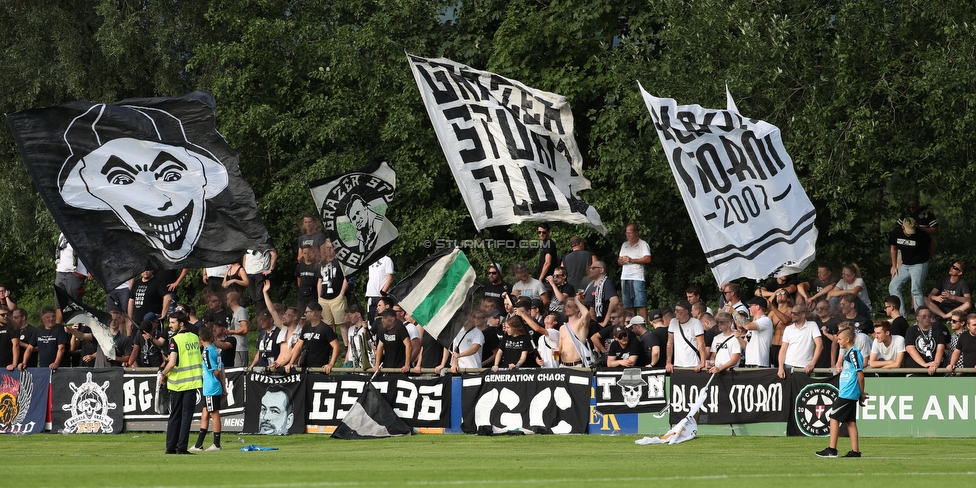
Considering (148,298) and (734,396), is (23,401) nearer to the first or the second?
(148,298)

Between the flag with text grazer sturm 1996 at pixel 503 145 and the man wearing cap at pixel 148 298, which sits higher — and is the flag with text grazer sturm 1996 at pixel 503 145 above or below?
above

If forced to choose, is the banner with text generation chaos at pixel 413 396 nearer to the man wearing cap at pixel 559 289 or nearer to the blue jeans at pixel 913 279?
the man wearing cap at pixel 559 289

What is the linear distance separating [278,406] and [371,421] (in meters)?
1.94

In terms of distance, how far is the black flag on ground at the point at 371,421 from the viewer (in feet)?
64.1

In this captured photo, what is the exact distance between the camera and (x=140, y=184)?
16047 mm

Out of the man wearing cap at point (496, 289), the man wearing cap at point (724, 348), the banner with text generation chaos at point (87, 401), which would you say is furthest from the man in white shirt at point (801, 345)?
the banner with text generation chaos at point (87, 401)

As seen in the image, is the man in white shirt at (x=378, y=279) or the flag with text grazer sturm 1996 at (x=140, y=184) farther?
the man in white shirt at (x=378, y=279)

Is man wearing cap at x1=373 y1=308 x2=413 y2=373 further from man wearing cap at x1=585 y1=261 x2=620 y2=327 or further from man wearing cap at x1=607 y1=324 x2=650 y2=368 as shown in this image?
man wearing cap at x1=607 y1=324 x2=650 y2=368

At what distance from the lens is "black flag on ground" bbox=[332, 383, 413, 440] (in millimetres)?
19547

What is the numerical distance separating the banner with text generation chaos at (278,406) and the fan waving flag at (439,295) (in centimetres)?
259

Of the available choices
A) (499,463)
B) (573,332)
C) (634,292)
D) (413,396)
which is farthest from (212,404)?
(634,292)

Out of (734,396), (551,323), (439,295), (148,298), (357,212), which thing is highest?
(357,212)

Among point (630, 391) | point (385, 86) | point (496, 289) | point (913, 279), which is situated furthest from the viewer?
point (385, 86)

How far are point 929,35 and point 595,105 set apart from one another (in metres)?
10.6
